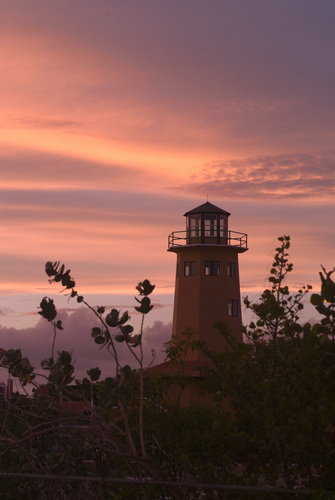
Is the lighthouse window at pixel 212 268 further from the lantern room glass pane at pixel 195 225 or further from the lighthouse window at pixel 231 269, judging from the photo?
the lantern room glass pane at pixel 195 225

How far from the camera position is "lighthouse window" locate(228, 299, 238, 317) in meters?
46.5

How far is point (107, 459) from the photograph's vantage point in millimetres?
14250

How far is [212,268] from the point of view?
4697 centimetres

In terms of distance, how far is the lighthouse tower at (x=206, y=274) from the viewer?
45.9 metres

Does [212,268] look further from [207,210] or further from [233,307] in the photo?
[207,210]

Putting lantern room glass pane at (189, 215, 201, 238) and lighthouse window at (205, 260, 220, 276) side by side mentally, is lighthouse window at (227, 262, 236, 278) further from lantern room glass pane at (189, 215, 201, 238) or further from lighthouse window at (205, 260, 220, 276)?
lantern room glass pane at (189, 215, 201, 238)

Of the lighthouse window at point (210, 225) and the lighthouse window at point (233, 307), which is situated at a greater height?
the lighthouse window at point (210, 225)

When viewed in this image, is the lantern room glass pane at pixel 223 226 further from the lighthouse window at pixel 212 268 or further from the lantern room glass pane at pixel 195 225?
the lighthouse window at pixel 212 268

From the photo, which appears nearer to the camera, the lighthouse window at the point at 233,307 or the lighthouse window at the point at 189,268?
the lighthouse window at the point at 233,307

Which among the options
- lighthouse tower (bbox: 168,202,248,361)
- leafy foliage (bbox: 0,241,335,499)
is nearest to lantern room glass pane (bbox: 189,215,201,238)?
lighthouse tower (bbox: 168,202,248,361)

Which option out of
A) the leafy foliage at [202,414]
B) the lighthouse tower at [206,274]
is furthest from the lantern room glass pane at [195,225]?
the leafy foliage at [202,414]

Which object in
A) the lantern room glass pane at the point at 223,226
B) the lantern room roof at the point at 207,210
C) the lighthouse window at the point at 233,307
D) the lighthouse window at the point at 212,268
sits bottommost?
the lighthouse window at the point at 233,307

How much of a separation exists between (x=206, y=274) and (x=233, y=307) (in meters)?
2.81

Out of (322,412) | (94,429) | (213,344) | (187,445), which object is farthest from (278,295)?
(213,344)
